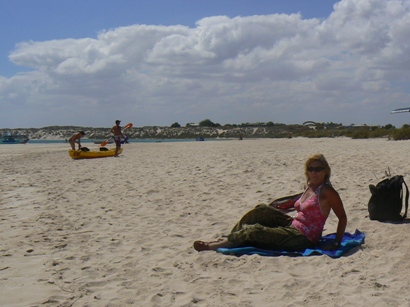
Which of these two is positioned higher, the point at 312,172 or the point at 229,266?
the point at 312,172

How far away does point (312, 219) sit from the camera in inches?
190

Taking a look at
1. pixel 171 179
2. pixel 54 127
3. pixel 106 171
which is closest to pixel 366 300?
pixel 171 179

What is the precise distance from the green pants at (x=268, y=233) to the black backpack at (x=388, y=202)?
54.5 inches

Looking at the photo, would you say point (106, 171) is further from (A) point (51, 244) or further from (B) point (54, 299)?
(B) point (54, 299)

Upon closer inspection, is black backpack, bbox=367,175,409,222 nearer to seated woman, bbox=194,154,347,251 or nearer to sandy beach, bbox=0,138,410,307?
sandy beach, bbox=0,138,410,307

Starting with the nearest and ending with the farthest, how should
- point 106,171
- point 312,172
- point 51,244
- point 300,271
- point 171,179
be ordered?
point 300,271, point 312,172, point 51,244, point 171,179, point 106,171

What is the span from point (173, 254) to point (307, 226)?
142 centimetres

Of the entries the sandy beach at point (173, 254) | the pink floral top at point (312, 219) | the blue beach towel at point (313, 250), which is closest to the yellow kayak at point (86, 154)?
the sandy beach at point (173, 254)

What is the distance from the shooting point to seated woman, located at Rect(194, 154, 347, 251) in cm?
477

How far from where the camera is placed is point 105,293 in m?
3.86

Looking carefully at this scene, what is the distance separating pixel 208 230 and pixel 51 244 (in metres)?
1.92

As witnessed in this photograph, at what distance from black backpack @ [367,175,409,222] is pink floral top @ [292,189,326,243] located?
132 cm

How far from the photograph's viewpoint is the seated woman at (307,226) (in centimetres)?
477

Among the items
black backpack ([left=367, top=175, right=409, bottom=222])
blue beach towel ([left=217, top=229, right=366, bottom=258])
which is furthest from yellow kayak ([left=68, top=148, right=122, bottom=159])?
blue beach towel ([left=217, top=229, right=366, bottom=258])
